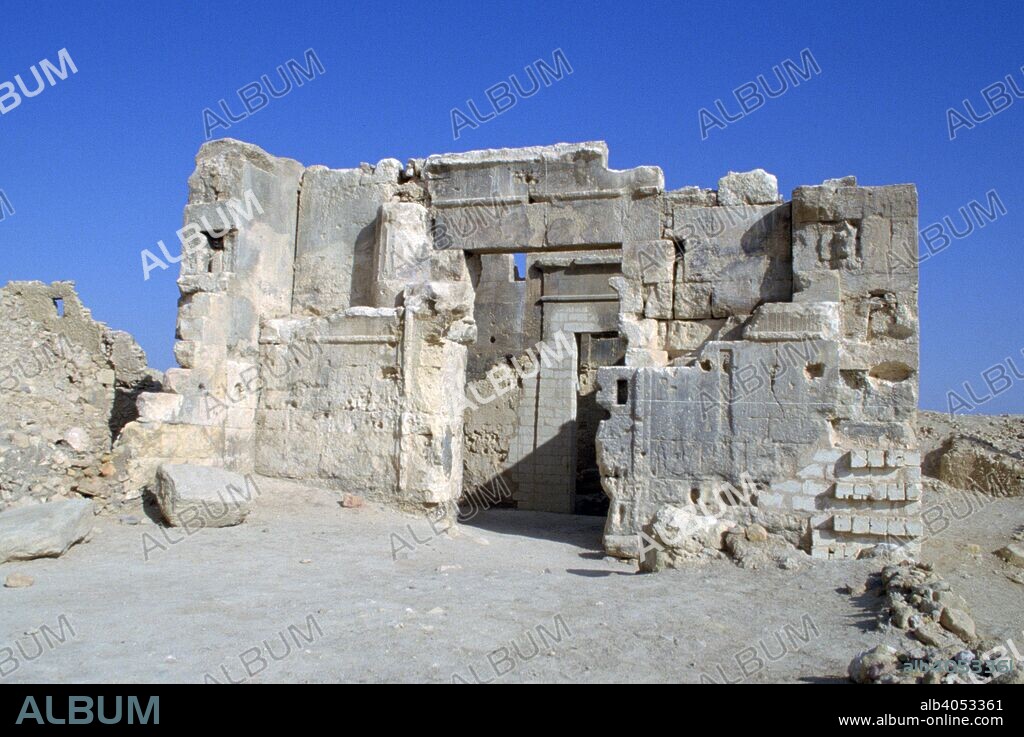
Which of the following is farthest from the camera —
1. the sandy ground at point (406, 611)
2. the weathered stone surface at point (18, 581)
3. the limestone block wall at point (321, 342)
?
the limestone block wall at point (321, 342)

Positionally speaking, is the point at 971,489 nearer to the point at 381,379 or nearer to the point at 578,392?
the point at 578,392

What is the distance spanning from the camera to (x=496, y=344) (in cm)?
1377

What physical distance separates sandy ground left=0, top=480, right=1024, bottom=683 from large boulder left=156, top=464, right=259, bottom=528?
0.41 feet

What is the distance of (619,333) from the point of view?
8.30 m

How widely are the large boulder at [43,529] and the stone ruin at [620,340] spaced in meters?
1.22

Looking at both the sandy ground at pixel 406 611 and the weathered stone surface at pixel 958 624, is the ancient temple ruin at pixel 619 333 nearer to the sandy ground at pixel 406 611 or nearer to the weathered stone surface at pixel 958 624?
the sandy ground at pixel 406 611

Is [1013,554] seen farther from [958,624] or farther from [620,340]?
[620,340]

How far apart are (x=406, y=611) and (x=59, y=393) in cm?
617

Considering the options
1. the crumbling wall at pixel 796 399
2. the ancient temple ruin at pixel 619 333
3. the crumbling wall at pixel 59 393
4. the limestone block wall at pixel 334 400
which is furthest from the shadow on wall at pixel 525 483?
the crumbling wall at pixel 59 393

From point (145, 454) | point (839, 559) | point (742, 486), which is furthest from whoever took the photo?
point (145, 454)

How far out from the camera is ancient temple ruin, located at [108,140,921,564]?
6.74 meters

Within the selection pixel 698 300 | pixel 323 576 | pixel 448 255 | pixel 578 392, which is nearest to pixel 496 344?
pixel 578 392

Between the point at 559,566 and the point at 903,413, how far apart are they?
301 cm

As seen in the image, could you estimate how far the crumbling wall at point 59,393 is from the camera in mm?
6895
